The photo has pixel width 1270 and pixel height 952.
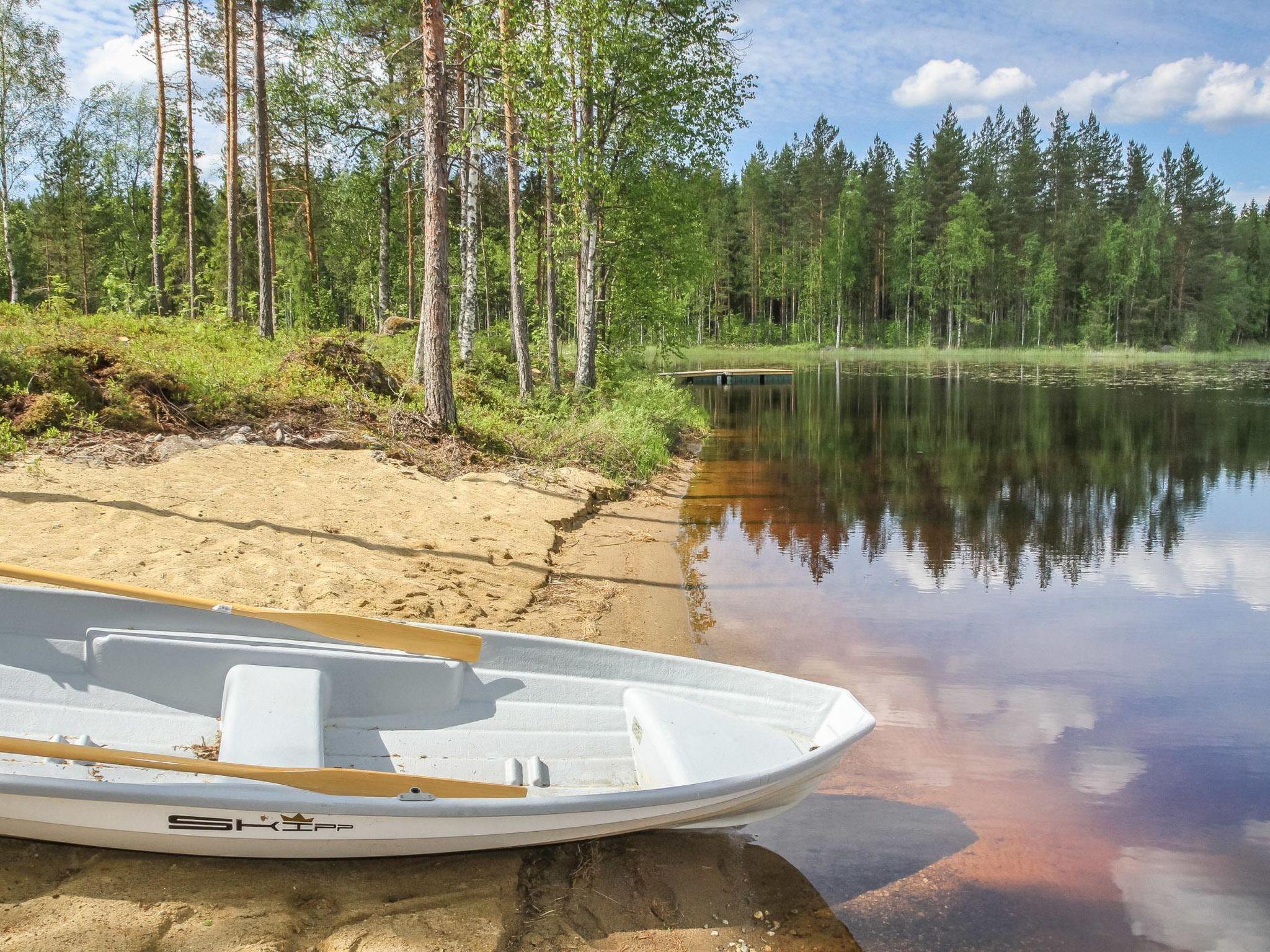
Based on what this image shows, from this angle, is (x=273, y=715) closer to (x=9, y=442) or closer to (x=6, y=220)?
(x=9, y=442)

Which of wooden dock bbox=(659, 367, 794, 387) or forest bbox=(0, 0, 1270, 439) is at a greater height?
forest bbox=(0, 0, 1270, 439)

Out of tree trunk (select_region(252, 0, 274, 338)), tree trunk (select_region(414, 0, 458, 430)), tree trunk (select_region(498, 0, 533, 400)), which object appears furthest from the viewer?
tree trunk (select_region(252, 0, 274, 338))

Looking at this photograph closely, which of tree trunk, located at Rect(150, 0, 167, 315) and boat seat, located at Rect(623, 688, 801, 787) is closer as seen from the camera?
boat seat, located at Rect(623, 688, 801, 787)

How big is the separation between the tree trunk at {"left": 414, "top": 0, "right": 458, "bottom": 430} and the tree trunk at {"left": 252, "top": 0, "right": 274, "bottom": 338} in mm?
6723

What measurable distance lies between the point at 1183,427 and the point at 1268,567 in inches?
582

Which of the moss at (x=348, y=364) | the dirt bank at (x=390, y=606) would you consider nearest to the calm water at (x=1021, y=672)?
the dirt bank at (x=390, y=606)

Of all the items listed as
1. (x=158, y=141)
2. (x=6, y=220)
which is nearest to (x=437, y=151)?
(x=158, y=141)

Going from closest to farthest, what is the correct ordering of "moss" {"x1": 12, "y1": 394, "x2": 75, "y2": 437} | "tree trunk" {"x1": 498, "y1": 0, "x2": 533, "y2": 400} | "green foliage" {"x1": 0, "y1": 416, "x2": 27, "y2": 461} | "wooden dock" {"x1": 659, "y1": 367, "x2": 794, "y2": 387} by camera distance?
"green foliage" {"x1": 0, "y1": 416, "x2": 27, "y2": 461}, "moss" {"x1": 12, "y1": 394, "x2": 75, "y2": 437}, "tree trunk" {"x1": 498, "y1": 0, "x2": 533, "y2": 400}, "wooden dock" {"x1": 659, "y1": 367, "x2": 794, "y2": 387}

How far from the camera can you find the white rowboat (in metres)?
3.24

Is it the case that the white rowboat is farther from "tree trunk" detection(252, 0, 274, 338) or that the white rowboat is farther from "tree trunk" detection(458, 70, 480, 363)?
"tree trunk" detection(252, 0, 274, 338)

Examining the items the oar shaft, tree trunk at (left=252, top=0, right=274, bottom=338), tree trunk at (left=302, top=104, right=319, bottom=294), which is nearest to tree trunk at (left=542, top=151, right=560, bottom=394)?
tree trunk at (left=252, top=0, right=274, bottom=338)

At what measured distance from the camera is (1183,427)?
2300 centimetres

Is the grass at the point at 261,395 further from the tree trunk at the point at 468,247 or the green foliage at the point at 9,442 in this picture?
the tree trunk at the point at 468,247

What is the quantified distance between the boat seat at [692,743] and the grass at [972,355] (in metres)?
52.6
